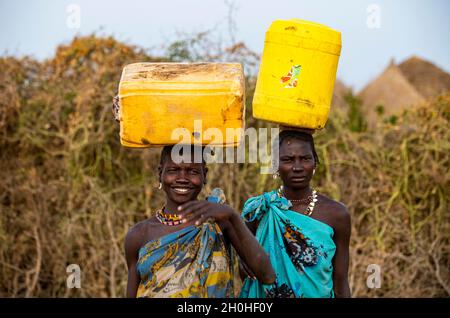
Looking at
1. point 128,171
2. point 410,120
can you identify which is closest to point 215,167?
point 128,171

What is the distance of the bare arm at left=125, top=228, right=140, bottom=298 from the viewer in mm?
3387

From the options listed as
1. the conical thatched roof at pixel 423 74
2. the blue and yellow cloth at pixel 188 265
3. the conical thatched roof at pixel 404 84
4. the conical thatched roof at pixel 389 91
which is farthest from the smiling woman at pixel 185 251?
the conical thatched roof at pixel 423 74

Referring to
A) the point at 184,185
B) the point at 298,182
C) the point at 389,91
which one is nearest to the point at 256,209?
the point at 298,182

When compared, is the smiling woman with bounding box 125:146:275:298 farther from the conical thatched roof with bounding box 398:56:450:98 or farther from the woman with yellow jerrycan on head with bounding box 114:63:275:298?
the conical thatched roof with bounding box 398:56:450:98

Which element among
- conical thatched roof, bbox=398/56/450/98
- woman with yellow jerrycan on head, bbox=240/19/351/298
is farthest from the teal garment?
conical thatched roof, bbox=398/56/450/98

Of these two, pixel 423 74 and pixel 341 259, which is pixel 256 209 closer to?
pixel 341 259

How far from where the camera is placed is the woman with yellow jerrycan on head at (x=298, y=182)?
3543 mm

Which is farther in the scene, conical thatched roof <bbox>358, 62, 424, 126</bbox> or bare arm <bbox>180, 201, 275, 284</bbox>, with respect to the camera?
conical thatched roof <bbox>358, 62, 424, 126</bbox>

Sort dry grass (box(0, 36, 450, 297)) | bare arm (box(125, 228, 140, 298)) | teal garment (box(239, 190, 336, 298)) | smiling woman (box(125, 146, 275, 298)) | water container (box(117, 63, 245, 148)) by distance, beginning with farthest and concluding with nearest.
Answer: dry grass (box(0, 36, 450, 297)), teal garment (box(239, 190, 336, 298)), bare arm (box(125, 228, 140, 298)), smiling woman (box(125, 146, 275, 298)), water container (box(117, 63, 245, 148))

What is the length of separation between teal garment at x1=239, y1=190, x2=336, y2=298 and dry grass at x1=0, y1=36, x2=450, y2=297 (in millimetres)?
2672

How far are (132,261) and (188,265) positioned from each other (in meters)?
0.34

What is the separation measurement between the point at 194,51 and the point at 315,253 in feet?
11.5

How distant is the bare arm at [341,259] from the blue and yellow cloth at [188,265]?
2.47ft

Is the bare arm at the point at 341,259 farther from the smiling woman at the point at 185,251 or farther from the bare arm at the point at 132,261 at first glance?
the bare arm at the point at 132,261
